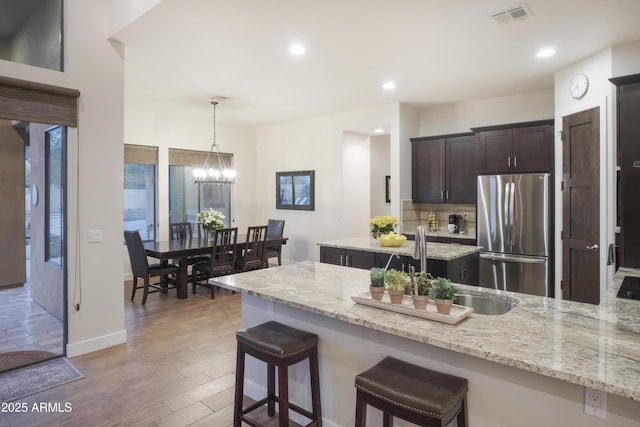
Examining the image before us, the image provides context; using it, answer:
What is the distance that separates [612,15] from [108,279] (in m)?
4.99

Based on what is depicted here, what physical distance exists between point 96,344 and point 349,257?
2645mm

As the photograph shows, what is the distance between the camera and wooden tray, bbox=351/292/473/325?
1750mm

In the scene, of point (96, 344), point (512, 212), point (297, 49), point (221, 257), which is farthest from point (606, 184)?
point (96, 344)

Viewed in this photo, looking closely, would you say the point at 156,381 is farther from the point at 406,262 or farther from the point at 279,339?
the point at 406,262

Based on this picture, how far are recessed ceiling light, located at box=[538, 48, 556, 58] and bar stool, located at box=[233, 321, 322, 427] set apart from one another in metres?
3.71

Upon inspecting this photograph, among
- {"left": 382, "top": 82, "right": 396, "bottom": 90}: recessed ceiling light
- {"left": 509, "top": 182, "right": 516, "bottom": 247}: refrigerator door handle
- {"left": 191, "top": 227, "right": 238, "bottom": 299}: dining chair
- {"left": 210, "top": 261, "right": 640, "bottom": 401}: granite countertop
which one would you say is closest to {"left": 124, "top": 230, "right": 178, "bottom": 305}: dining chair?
{"left": 191, "top": 227, "right": 238, "bottom": 299}: dining chair

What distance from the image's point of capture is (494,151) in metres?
5.35

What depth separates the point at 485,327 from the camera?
1689mm

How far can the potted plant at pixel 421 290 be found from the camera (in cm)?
187

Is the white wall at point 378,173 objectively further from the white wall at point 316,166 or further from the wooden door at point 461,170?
the wooden door at point 461,170

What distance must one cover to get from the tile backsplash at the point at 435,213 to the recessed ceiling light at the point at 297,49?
317 centimetres

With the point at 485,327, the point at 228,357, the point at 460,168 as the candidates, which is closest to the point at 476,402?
the point at 485,327

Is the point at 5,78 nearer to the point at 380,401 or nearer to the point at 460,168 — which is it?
the point at 380,401

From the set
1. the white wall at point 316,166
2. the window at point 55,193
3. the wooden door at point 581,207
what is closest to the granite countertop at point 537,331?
the wooden door at point 581,207
